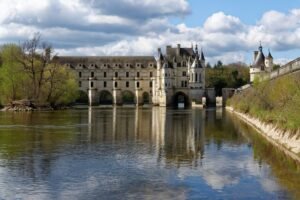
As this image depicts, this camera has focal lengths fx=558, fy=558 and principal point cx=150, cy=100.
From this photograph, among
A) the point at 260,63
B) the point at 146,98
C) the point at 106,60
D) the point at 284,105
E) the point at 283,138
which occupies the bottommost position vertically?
the point at 283,138

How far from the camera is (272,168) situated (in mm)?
23719

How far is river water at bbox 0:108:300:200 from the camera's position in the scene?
18.2 meters

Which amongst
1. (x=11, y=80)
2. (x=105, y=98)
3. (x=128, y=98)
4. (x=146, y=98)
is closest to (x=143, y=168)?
(x=11, y=80)

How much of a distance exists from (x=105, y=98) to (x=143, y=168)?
121672 millimetres

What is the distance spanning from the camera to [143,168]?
23.1 metres

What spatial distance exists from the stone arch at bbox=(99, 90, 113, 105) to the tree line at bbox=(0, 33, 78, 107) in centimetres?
4850

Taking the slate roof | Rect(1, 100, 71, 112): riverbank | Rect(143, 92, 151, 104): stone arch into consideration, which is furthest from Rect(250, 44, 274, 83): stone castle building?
Rect(1, 100, 71, 112): riverbank

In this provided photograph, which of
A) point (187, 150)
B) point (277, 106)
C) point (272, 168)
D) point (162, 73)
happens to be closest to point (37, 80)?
point (162, 73)

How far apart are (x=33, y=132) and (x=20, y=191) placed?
898 inches

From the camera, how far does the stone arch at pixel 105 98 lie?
457 feet

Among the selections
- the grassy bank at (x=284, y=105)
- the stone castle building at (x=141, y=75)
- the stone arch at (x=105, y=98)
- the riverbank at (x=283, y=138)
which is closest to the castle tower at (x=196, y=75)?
the stone castle building at (x=141, y=75)

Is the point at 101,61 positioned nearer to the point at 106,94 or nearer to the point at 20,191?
the point at 106,94

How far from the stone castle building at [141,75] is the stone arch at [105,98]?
0.92 feet

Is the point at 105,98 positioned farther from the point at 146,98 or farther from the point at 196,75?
the point at 196,75
